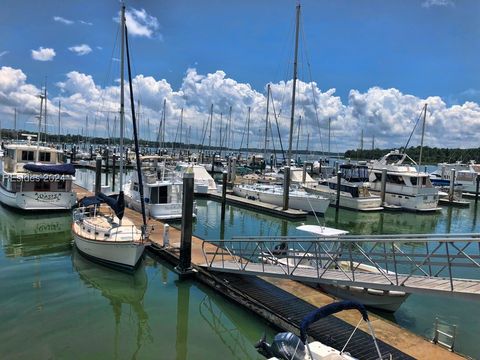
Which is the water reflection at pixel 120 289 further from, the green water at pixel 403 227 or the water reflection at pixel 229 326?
the green water at pixel 403 227

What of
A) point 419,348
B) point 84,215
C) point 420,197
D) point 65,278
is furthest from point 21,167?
point 420,197

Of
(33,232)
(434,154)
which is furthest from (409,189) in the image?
(434,154)

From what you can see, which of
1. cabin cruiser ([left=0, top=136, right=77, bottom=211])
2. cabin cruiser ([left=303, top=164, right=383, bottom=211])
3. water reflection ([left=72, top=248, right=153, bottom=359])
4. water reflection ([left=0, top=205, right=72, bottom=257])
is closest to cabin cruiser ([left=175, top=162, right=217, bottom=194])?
cabin cruiser ([left=303, top=164, right=383, bottom=211])

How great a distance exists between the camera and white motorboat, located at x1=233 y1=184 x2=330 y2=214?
105 ft

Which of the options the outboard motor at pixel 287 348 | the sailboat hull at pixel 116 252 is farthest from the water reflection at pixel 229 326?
the sailboat hull at pixel 116 252

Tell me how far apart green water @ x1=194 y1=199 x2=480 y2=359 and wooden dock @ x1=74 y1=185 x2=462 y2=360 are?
6.65 ft

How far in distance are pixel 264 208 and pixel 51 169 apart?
16670 mm

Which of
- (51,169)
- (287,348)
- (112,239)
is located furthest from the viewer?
(51,169)

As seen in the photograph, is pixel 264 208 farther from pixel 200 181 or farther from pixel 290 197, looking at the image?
pixel 200 181

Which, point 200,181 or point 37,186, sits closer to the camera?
point 37,186

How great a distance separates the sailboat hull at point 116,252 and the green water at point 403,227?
8.80 metres

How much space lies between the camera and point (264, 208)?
32688 millimetres

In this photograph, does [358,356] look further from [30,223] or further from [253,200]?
[253,200]

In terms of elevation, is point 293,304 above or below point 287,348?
below
